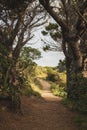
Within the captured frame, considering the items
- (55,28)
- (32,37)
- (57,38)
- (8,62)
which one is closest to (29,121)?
(8,62)

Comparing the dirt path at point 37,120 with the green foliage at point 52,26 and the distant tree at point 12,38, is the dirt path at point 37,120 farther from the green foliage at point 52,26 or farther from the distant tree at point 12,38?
the green foliage at point 52,26

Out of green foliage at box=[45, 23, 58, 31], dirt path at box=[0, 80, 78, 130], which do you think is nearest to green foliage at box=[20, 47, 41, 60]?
green foliage at box=[45, 23, 58, 31]

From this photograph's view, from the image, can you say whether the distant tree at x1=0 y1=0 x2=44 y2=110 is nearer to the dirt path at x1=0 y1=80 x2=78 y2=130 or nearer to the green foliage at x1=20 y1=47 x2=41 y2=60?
the dirt path at x1=0 y1=80 x2=78 y2=130

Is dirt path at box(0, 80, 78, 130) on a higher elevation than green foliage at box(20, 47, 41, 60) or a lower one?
lower

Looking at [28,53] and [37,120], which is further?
[28,53]

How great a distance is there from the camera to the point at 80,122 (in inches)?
406

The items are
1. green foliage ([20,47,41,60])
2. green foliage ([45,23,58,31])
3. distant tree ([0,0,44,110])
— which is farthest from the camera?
green foliage ([20,47,41,60])

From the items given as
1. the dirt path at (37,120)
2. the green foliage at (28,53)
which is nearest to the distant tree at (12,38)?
the dirt path at (37,120)

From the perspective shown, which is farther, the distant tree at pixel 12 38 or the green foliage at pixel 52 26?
the green foliage at pixel 52 26

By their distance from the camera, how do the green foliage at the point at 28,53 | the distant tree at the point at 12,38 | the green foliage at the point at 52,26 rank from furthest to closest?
the green foliage at the point at 28,53 → the green foliage at the point at 52,26 → the distant tree at the point at 12,38

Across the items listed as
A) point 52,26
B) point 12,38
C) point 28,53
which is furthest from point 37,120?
point 28,53

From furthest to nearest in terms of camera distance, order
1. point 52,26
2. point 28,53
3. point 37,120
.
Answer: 1. point 28,53
2. point 52,26
3. point 37,120

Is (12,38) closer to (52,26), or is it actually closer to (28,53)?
(52,26)

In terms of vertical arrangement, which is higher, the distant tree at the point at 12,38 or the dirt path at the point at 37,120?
the distant tree at the point at 12,38
